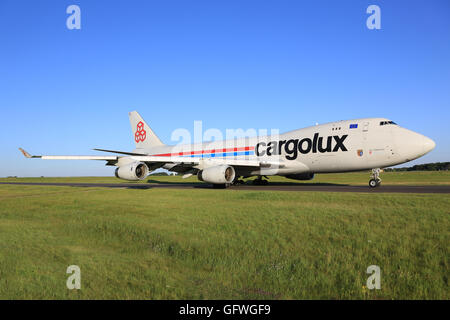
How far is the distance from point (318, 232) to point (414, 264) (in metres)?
2.70

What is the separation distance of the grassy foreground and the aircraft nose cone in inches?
406

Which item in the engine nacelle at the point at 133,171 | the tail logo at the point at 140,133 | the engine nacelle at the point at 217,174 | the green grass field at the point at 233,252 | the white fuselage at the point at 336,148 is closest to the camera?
the green grass field at the point at 233,252

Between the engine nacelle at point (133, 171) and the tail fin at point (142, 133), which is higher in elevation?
the tail fin at point (142, 133)

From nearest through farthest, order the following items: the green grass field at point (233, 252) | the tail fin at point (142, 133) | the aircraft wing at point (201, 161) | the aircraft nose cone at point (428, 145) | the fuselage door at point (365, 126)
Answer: the green grass field at point (233, 252)
the aircraft nose cone at point (428, 145)
the fuselage door at point (365, 126)
the aircraft wing at point (201, 161)
the tail fin at point (142, 133)

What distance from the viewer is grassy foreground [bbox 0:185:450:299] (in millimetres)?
5082

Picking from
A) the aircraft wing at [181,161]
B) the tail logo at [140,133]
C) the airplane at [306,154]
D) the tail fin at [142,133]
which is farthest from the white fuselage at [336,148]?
the tail logo at [140,133]

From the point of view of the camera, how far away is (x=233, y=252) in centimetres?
716

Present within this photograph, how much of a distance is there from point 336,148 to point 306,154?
249cm

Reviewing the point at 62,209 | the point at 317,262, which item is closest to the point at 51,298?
the point at 317,262

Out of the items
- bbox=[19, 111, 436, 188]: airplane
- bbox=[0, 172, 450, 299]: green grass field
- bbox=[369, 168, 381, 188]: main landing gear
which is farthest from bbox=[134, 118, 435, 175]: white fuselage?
bbox=[0, 172, 450, 299]: green grass field

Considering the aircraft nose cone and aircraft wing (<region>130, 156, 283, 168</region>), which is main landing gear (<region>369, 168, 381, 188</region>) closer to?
the aircraft nose cone

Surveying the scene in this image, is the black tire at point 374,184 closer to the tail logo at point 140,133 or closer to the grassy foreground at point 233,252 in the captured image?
the grassy foreground at point 233,252

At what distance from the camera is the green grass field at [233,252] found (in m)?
5.08

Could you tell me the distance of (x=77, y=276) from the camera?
5402 millimetres
